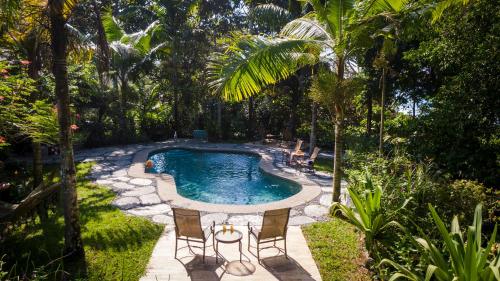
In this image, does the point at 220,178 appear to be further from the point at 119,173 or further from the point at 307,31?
the point at 307,31

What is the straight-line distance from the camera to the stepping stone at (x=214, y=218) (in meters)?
7.54

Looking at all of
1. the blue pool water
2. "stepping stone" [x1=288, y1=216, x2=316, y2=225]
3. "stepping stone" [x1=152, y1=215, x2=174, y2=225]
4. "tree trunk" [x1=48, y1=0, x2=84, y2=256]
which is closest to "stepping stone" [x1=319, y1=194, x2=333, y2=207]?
"stepping stone" [x1=288, y1=216, x2=316, y2=225]

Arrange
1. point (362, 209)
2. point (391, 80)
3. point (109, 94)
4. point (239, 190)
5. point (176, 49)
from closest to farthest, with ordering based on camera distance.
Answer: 1. point (362, 209)
2. point (239, 190)
3. point (391, 80)
4. point (109, 94)
5. point (176, 49)

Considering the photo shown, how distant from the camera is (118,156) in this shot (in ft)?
48.6

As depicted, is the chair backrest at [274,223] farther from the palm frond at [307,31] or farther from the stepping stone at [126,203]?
the stepping stone at [126,203]

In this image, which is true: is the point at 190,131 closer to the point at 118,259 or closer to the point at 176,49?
the point at 176,49

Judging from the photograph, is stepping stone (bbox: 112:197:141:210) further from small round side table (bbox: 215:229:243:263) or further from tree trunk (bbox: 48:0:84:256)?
small round side table (bbox: 215:229:243:263)

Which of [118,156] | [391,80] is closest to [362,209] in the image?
[391,80]

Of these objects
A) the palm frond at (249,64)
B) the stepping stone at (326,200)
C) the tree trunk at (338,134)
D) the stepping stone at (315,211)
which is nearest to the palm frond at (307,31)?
the tree trunk at (338,134)

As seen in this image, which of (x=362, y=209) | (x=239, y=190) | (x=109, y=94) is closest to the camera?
(x=362, y=209)

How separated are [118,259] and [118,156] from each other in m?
9.97

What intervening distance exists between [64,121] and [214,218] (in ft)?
13.2

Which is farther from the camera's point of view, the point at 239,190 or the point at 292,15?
the point at 292,15

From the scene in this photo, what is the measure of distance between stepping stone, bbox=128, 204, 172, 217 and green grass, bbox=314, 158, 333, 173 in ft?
22.5
